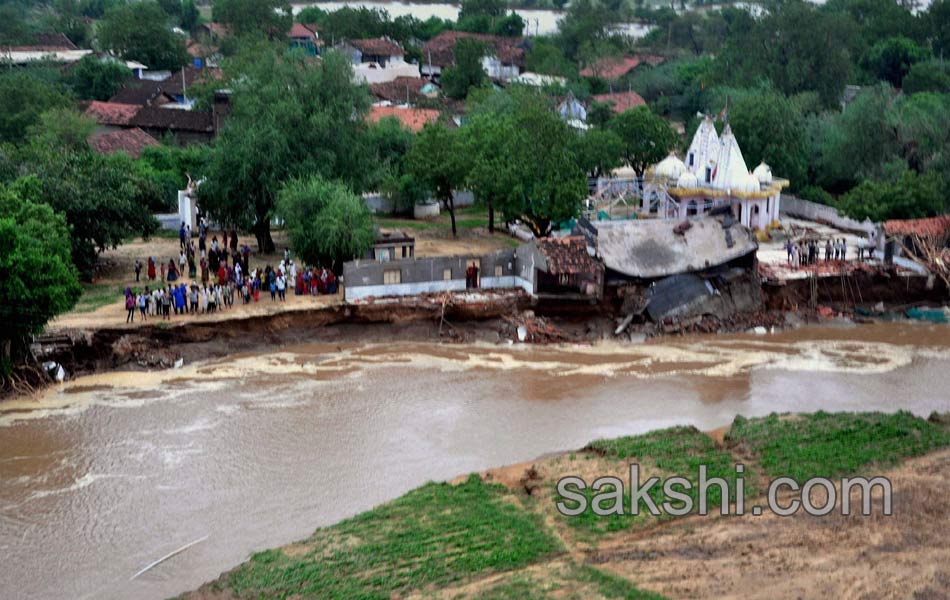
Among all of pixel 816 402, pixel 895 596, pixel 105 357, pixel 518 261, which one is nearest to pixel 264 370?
pixel 105 357

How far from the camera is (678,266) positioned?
112 ft

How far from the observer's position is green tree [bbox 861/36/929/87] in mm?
70312

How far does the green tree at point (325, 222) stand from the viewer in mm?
33250

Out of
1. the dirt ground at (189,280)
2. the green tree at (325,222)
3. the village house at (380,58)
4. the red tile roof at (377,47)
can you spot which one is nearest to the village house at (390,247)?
the green tree at (325,222)

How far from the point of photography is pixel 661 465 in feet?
74.8

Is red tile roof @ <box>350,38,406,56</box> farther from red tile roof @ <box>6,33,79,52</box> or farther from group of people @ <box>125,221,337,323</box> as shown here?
group of people @ <box>125,221,337,323</box>

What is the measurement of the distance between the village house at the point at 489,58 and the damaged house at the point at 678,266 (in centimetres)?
4421

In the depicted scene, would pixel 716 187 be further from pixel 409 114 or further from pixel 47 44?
pixel 47 44

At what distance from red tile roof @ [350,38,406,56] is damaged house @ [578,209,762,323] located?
159ft

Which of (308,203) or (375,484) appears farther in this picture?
(308,203)

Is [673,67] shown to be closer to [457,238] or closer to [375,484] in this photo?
[457,238]

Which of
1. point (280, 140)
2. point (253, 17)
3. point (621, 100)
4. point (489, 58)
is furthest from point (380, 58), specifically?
point (280, 140)

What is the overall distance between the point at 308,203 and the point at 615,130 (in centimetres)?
1758

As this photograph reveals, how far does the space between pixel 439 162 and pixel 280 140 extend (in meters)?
6.82
